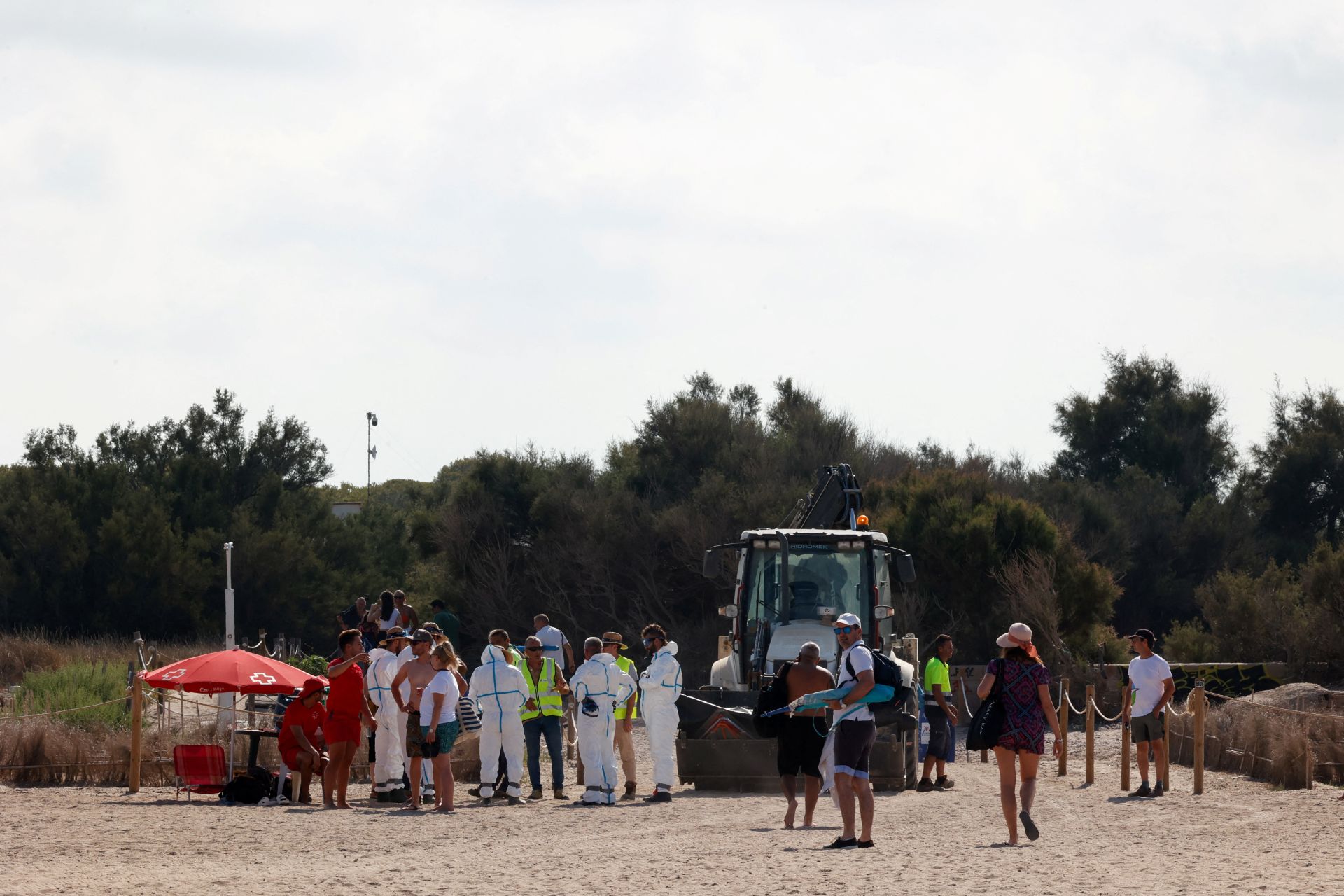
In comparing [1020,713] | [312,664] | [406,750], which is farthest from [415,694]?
[312,664]

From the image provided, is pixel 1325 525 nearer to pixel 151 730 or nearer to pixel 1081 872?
pixel 151 730

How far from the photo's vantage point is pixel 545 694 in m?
15.7

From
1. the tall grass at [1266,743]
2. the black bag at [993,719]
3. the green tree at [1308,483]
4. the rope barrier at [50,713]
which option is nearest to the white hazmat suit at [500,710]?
the rope barrier at [50,713]

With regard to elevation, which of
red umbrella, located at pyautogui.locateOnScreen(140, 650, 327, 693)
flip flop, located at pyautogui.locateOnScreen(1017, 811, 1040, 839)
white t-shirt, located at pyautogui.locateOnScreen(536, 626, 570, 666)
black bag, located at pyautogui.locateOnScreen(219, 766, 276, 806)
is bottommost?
black bag, located at pyautogui.locateOnScreen(219, 766, 276, 806)

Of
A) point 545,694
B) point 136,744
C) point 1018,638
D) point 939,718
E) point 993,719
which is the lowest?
point 136,744

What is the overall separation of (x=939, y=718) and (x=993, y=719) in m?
5.26

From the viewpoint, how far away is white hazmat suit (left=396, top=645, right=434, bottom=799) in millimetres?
14352

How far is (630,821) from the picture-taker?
13.0m

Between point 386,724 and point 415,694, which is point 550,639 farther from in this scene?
point 415,694

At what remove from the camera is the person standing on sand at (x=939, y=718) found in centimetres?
1647

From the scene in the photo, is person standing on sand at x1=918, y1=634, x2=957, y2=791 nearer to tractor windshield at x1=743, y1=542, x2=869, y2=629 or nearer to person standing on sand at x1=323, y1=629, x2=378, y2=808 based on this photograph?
tractor windshield at x1=743, y1=542, x2=869, y2=629

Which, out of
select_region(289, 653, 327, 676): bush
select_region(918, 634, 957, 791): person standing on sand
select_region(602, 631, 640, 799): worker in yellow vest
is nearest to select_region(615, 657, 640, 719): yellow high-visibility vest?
select_region(602, 631, 640, 799): worker in yellow vest

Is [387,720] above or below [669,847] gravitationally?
above

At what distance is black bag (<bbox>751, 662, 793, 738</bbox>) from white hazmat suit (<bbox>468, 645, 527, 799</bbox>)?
3.04 meters
